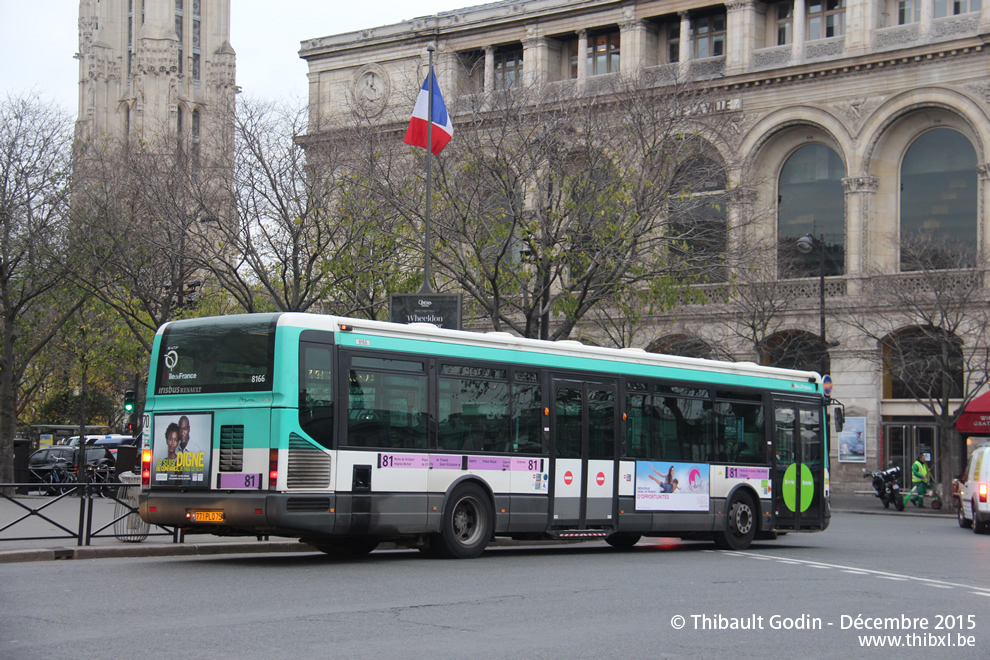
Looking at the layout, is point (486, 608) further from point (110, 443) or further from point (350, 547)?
point (110, 443)

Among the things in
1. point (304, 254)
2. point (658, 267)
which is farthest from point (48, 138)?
point (658, 267)

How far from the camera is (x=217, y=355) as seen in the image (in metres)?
14.7

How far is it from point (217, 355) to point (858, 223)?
3398 cm

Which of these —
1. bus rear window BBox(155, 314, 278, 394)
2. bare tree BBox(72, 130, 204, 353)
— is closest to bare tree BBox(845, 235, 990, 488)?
bare tree BBox(72, 130, 204, 353)

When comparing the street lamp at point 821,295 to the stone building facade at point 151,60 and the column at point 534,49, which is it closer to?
the column at point 534,49

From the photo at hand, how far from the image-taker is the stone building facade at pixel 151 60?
108750 millimetres

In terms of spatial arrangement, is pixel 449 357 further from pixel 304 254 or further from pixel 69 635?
pixel 304 254

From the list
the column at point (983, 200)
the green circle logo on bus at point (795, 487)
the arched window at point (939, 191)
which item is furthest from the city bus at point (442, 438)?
→ the column at point (983, 200)

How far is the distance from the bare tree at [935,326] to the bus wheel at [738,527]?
17.8 metres

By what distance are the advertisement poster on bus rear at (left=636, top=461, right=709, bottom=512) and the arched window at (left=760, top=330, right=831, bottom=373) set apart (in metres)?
23.9

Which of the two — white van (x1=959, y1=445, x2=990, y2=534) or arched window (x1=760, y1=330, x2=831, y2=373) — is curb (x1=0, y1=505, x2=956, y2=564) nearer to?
white van (x1=959, y1=445, x2=990, y2=534)

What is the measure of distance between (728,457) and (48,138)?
2379 centimetres

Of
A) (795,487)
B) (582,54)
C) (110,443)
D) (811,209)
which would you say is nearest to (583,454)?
(795,487)

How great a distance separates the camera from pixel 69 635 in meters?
8.69
